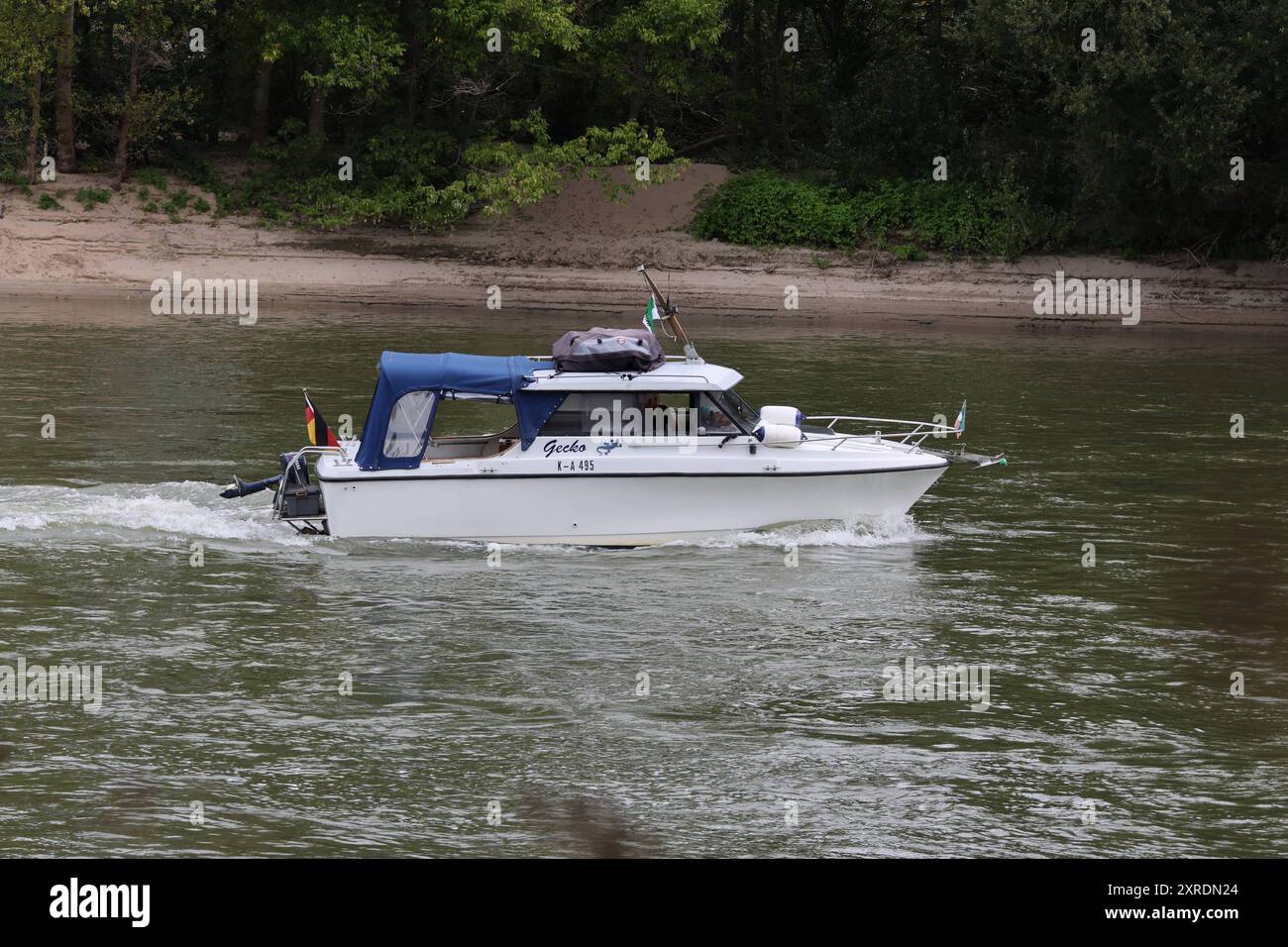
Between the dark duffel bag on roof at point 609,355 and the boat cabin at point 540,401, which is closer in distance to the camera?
the boat cabin at point 540,401

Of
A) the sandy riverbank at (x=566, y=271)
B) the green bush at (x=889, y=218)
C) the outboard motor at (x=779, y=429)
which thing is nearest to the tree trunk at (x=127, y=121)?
the sandy riverbank at (x=566, y=271)

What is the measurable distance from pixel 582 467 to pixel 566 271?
22788 mm

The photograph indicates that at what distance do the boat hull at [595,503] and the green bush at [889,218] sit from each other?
2303 centimetres

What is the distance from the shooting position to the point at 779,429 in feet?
54.8

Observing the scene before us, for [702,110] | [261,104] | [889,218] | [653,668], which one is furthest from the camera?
[702,110]

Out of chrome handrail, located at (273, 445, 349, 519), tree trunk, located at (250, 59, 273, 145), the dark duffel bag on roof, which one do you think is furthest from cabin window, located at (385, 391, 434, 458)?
tree trunk, located at (250, 59, 273, 145)

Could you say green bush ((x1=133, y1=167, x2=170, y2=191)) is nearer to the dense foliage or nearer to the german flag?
the dense foliage

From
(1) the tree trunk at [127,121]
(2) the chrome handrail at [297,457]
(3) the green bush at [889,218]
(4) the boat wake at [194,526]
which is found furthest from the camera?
(1) the tree trunk at [127,121]

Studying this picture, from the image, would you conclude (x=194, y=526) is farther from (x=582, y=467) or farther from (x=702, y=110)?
(x=702, y=110)

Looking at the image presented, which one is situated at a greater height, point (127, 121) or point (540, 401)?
point (127, 121)

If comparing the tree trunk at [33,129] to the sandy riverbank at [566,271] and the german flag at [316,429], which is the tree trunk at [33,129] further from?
the german flag at [316,429]

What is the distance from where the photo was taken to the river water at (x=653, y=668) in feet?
35.1

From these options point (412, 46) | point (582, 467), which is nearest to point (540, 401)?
point (582, 467)

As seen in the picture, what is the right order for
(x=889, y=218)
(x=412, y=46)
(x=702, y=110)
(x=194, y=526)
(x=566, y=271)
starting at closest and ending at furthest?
(x=194, y=526), (x=566, y=271), (x=889, y=218), (x=412, y=46), (x=702, y=110)
